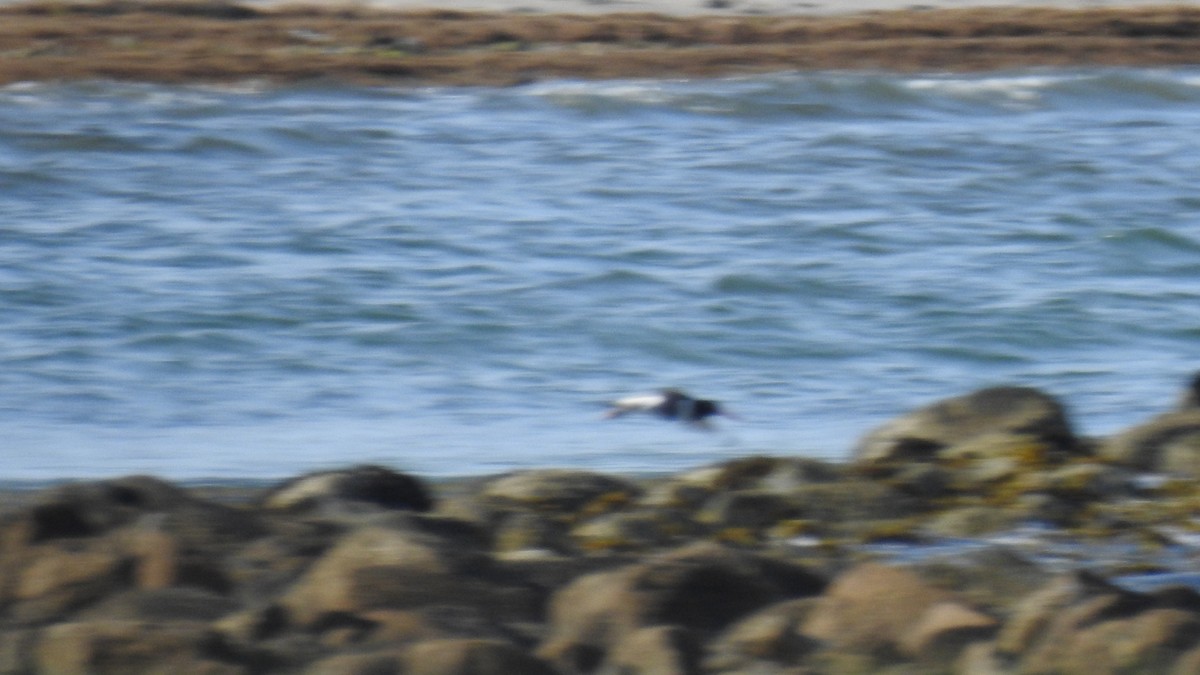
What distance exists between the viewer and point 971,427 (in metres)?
6.58

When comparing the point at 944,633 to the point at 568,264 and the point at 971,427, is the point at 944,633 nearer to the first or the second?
the point at 971,427

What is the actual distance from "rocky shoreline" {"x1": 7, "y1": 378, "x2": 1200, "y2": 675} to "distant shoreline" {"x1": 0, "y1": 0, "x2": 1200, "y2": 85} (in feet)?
39.6

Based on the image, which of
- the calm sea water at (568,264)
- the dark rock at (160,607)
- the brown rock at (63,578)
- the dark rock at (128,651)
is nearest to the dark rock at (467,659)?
the dark rock at (128,651)

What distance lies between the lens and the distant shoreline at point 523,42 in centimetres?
1802

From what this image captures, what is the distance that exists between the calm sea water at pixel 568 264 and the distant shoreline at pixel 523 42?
0.54 meters

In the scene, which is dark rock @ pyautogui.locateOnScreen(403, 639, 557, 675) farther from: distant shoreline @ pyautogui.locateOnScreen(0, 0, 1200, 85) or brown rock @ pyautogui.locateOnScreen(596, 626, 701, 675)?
distant shoreline @ pyautogui.locateOnScreen(0, 0, 1200, 85)

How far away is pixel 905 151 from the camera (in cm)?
1581

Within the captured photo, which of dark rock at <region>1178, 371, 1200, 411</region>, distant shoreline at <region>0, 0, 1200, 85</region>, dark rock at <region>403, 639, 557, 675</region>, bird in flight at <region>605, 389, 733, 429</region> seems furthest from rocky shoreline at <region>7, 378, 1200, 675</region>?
distant shoreline at <region>0, 0, 1200, 85</region>

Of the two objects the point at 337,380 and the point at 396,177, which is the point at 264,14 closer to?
the point at 396,177

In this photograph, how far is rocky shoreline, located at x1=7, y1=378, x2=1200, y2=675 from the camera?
4297 millimetres

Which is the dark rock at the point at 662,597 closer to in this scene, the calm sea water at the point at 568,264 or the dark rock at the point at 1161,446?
the dark rock at the point at 1161,446

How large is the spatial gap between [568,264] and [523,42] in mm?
7769

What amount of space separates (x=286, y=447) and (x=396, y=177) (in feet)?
A: 24.1

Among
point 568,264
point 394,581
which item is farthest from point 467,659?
point 568,264
